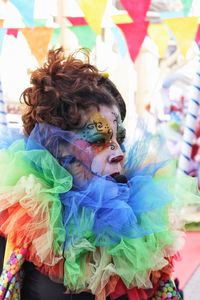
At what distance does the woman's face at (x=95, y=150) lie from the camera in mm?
1157

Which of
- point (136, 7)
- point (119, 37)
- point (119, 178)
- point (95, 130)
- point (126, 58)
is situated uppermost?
point (136, 7)

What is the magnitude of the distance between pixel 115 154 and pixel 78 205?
6.4 inches

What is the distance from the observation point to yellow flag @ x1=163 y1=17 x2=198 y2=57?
3227 millimetres

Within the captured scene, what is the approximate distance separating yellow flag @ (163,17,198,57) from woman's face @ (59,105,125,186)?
7.35ft

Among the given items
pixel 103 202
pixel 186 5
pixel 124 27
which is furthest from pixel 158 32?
pixel 103 202

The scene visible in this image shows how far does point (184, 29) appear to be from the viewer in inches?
128

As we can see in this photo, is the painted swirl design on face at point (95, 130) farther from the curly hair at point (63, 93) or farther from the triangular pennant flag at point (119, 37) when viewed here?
the triangular pennant flag at point (119, 37)

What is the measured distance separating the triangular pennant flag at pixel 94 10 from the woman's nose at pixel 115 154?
2366mm

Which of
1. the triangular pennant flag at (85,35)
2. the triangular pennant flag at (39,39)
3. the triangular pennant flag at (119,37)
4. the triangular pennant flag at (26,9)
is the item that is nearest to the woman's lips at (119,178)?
the triangular pennant flag at (26,9)

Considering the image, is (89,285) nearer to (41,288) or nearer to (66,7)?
(41,288)

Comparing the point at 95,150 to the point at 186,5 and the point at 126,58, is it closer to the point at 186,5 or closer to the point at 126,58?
the point at 186,5

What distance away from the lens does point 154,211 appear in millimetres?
1178

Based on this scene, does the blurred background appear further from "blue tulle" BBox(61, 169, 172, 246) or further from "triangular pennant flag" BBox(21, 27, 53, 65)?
"blue tulle" BBox(61, 169, 172, 246)

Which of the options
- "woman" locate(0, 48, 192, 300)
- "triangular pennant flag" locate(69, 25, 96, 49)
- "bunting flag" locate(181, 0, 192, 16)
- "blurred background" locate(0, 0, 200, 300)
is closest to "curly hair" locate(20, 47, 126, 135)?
"woman" locate(0, 48, 192, 300)
